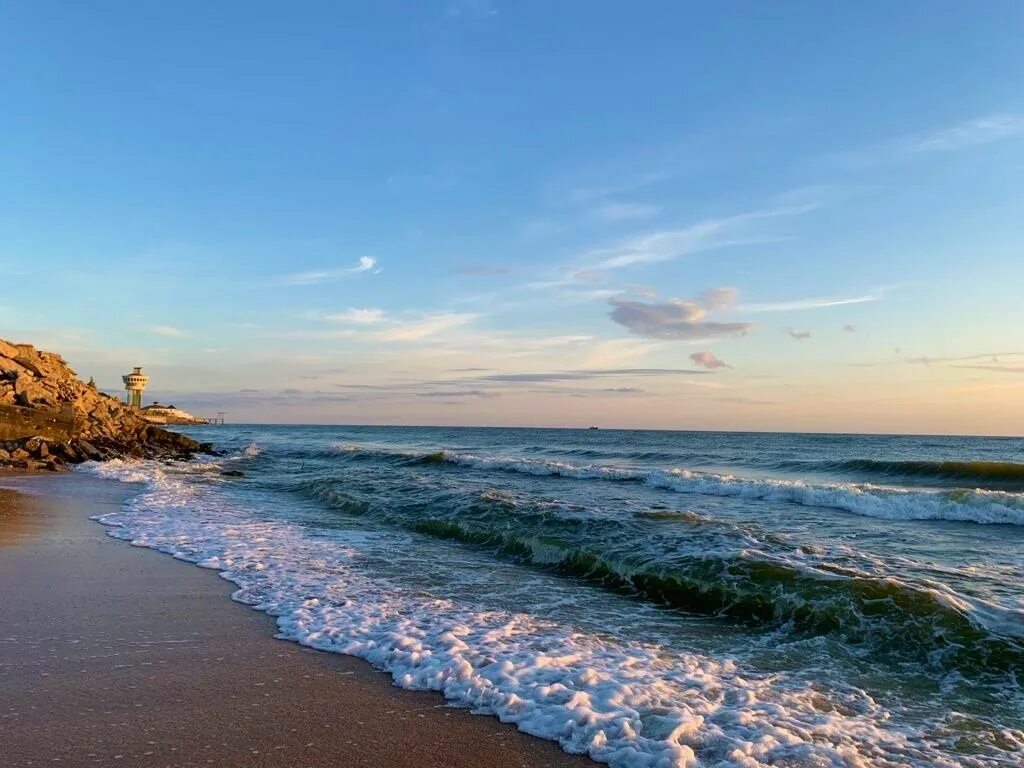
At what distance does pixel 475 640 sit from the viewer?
19.9ft

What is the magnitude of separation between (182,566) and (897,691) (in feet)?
27.2

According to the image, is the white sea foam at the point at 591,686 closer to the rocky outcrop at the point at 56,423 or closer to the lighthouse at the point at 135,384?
the rocky outcrop at the point at 56,423

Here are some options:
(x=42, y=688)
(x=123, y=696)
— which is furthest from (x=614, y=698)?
(x=42, y=688)

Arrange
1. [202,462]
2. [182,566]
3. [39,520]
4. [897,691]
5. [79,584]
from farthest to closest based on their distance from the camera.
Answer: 1. [202,462]
2. [39,520]
3. [182,566]
4. [79,584]
5. [897,691]

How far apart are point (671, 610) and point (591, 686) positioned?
3099 millimetres

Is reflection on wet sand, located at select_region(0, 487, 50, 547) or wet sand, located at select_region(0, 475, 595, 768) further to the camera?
reflection on wet sand, located at select_region(0, 487, 50, 547)

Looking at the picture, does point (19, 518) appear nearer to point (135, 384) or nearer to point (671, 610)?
point (671, 610)

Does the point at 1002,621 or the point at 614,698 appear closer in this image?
the point at 614,698

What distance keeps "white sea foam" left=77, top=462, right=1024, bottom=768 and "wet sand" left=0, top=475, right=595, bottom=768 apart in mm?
263

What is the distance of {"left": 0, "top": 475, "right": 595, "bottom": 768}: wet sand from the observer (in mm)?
3794

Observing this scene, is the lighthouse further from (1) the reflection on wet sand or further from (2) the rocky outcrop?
(1) the reflection on wet sand

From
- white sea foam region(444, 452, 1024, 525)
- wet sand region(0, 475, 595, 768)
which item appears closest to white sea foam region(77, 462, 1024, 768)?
wet sand region(0, 475, 595, 768)

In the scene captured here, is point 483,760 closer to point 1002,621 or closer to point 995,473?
point 1002,621

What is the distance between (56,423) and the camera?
27.1 metres
